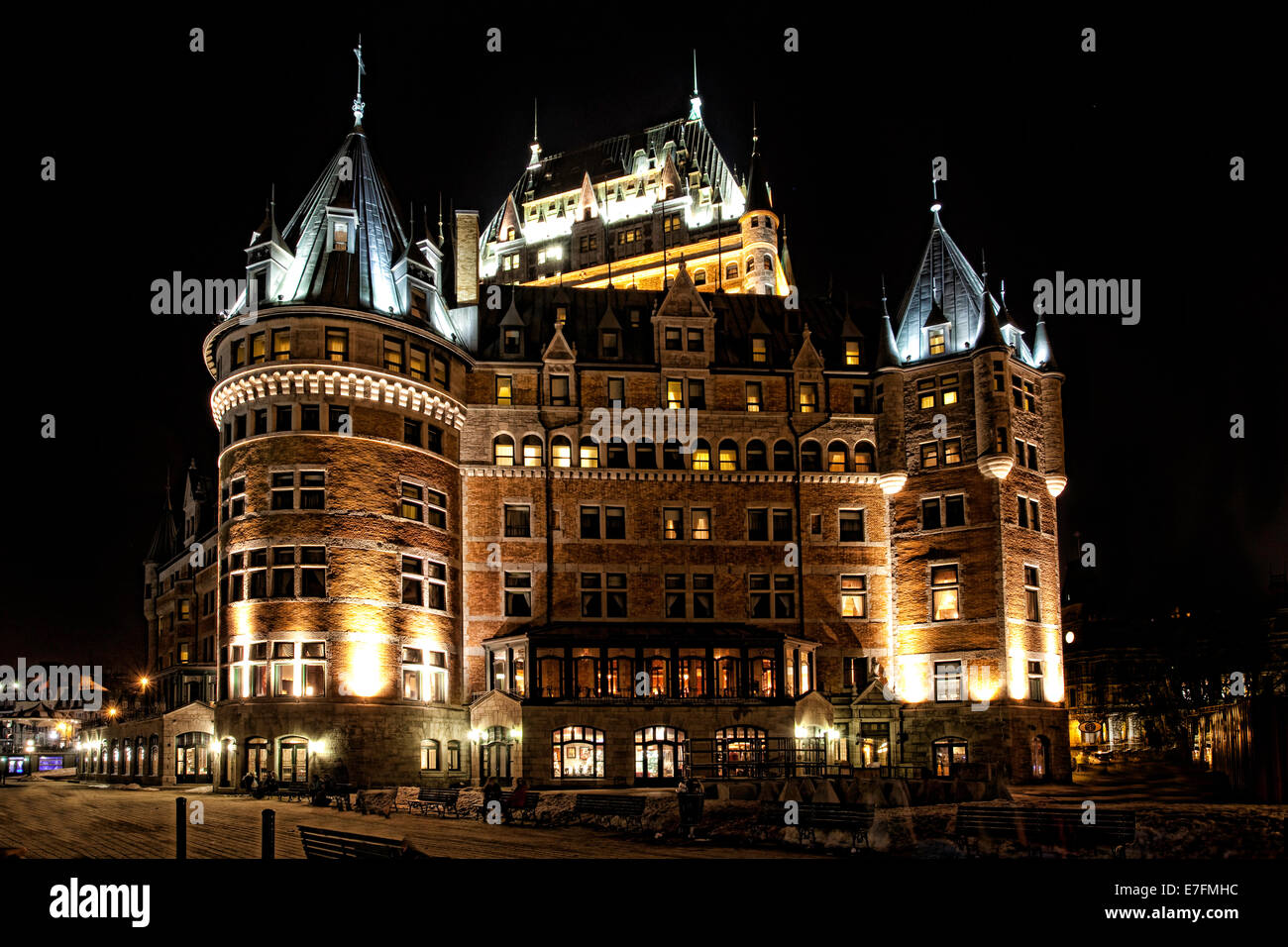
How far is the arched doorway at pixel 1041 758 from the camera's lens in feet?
203

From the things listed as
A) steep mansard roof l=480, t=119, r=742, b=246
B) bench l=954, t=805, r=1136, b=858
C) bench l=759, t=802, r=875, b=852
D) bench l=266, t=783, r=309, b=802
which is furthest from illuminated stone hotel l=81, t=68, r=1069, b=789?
steep mansard roof l=480, t=119, r=742, b=246

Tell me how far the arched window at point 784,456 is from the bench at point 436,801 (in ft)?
99.7

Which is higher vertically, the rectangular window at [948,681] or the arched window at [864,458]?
the arched window at [864,458]

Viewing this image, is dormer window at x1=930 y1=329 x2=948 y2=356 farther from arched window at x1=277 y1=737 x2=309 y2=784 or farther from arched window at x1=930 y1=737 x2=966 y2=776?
arched window at x1=277 y1=737 x2=309 y2=784

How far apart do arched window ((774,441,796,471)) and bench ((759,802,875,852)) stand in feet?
119

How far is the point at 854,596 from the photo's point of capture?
65688mm

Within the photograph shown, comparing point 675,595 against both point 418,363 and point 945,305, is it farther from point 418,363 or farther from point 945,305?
point 945,305

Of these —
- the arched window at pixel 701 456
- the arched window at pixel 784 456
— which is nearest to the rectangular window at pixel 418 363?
the arched window at pixel 701 456

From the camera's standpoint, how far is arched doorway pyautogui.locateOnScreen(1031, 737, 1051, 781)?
203 feet

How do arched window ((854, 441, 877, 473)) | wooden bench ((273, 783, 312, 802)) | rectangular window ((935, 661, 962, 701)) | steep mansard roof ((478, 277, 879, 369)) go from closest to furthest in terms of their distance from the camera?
wooden bench ((273, 783, 312, 802))
rectangular window ((935, 661, 962, 701))
arched window ((854, 441, 877, 473))
steep mansard roof ((478, 277, 879, 369))

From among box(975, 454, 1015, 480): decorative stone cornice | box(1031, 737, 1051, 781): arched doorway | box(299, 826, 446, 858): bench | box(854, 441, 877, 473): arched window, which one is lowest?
box(1031, 737, 1051, 781): arched doorway

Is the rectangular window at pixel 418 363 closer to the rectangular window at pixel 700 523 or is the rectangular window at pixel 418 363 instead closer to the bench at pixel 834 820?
the rectangular window at pixel 700 523

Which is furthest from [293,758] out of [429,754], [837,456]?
[837,456]

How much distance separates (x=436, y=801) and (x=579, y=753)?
1727 cm
